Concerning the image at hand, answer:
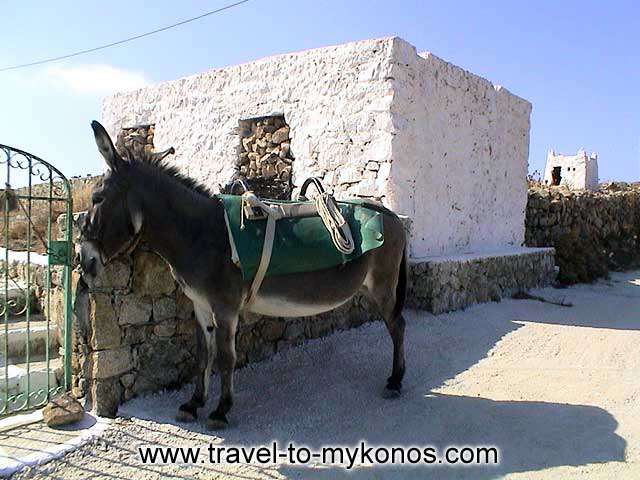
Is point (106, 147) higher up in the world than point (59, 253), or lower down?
higher up

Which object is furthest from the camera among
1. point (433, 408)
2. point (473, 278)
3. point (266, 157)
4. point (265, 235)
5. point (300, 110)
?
point (266, 157)

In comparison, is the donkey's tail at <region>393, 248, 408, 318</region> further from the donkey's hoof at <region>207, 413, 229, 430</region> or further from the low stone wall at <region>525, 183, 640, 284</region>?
the low stone wall at <region>525, 183, 640, 284</region>

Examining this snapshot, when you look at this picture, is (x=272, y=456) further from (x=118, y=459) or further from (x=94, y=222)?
(x=94, y=222)

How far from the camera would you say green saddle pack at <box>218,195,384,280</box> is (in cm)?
342

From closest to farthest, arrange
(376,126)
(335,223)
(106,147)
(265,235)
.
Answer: (106,147) → (265,235) → (335,223) → (376,126)

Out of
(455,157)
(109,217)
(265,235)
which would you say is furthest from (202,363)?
(455,157)

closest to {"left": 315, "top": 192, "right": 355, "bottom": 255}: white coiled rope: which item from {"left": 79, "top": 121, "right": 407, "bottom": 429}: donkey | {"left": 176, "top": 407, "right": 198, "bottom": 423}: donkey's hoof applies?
{"left": 79, "top": 121, "right": 407, "bottom": 429}: donkey

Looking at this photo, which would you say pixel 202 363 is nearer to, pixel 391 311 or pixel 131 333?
pixel 131 333

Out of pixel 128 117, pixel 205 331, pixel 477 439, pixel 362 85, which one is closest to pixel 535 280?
pixel 362 85

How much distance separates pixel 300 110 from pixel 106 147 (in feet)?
14.6

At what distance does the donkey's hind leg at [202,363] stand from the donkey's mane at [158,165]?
0.81 m

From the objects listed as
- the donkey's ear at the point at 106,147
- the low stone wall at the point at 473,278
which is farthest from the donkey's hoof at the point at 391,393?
the donkey's ear at the point at 106,147

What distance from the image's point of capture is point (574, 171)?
22.3 metres

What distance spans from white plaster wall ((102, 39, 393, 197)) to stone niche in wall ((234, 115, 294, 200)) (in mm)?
126
